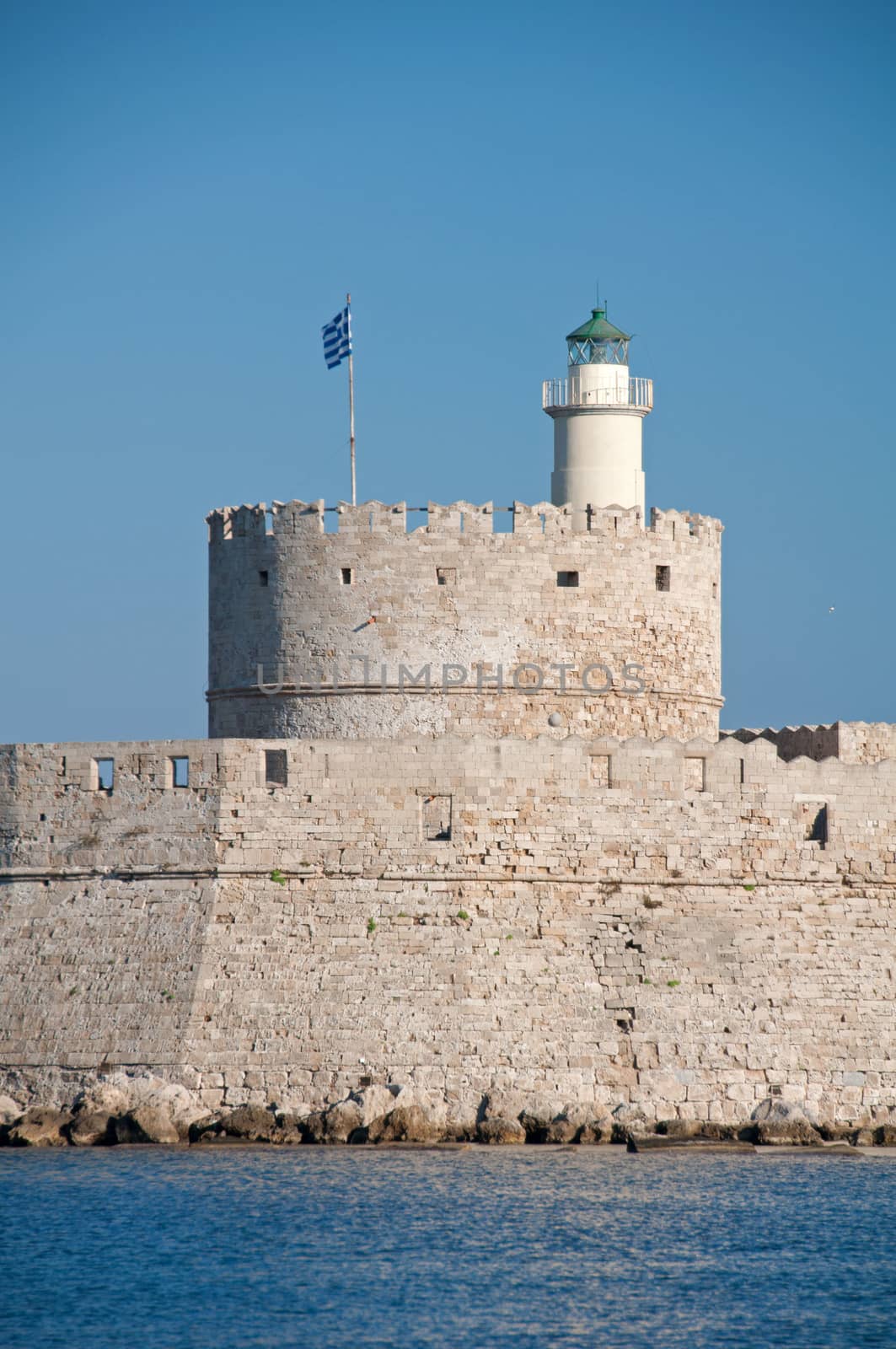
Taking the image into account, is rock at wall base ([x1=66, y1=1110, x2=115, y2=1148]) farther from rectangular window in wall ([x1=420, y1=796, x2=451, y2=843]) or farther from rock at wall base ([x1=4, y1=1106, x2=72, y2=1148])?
rectangular window in wall ([x1=420, y1=796, x2=451, y2=843])

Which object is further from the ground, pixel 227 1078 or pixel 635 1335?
pixel 227 1078

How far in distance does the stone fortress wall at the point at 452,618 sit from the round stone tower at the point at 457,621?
0.06 ft

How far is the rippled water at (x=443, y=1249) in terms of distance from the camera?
22219mm

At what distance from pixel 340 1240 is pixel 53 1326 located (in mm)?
3048

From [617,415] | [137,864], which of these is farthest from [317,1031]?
[617,415]

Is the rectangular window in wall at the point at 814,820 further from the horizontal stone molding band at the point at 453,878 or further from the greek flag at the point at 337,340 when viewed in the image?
the greek flag at the point at 337,340

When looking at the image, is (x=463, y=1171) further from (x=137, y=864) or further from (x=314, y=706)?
(x=314, y=706)

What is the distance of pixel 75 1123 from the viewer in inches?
1080

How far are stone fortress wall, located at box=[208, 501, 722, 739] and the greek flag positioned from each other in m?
2.63

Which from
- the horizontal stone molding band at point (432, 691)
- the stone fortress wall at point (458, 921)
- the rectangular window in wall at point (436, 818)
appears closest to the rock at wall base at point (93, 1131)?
the stone fortress wall at point (458, 921)

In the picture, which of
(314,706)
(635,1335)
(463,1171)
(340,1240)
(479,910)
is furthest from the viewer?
(314,706)

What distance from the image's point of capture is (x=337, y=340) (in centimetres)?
3409

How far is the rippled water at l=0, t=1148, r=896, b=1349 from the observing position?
22.2m

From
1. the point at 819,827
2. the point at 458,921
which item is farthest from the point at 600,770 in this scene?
the point at 819,827
